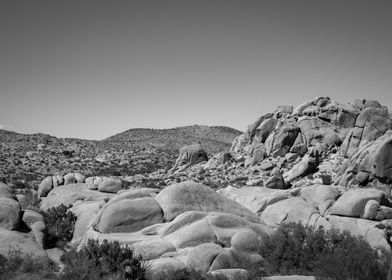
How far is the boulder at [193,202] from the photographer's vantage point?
744 inches

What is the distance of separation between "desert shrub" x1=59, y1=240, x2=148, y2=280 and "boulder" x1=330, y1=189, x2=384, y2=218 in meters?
15.0

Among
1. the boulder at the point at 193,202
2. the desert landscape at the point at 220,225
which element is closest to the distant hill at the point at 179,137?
the desert landscape at the point at 220,225

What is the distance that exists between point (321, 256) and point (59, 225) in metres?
16.2

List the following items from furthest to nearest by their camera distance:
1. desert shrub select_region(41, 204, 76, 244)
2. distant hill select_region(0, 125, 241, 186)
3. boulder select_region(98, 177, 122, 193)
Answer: distant hill select_region(0, 125, 241, 186)
boulder select_region(98, 177, 122, 193)
desert shrub select_region(41, 204, 76, 244)

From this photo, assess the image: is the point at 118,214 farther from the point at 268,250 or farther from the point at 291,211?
the point at 291,211

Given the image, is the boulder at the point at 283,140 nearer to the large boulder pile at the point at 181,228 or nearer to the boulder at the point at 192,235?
the large boulder pile at the point at 181,228

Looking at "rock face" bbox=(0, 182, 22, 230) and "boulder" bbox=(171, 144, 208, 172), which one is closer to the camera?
"rock face" bbox=(0, 182, 22, 230)

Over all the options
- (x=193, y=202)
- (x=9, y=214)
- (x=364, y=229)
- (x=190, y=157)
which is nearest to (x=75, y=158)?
(x=190, y=157)

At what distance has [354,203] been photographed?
22.3 m

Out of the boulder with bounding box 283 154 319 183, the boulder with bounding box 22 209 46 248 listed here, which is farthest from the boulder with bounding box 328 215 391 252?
the boulder with bounding box 283 154 319 183

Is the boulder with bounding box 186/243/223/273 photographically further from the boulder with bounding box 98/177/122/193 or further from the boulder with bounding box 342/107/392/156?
the boulder with bounding box 342/107/392/156

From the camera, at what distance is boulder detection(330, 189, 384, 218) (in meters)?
22.1

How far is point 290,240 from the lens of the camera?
1580 centimetres

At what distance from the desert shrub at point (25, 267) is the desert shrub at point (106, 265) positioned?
1.31 meters
